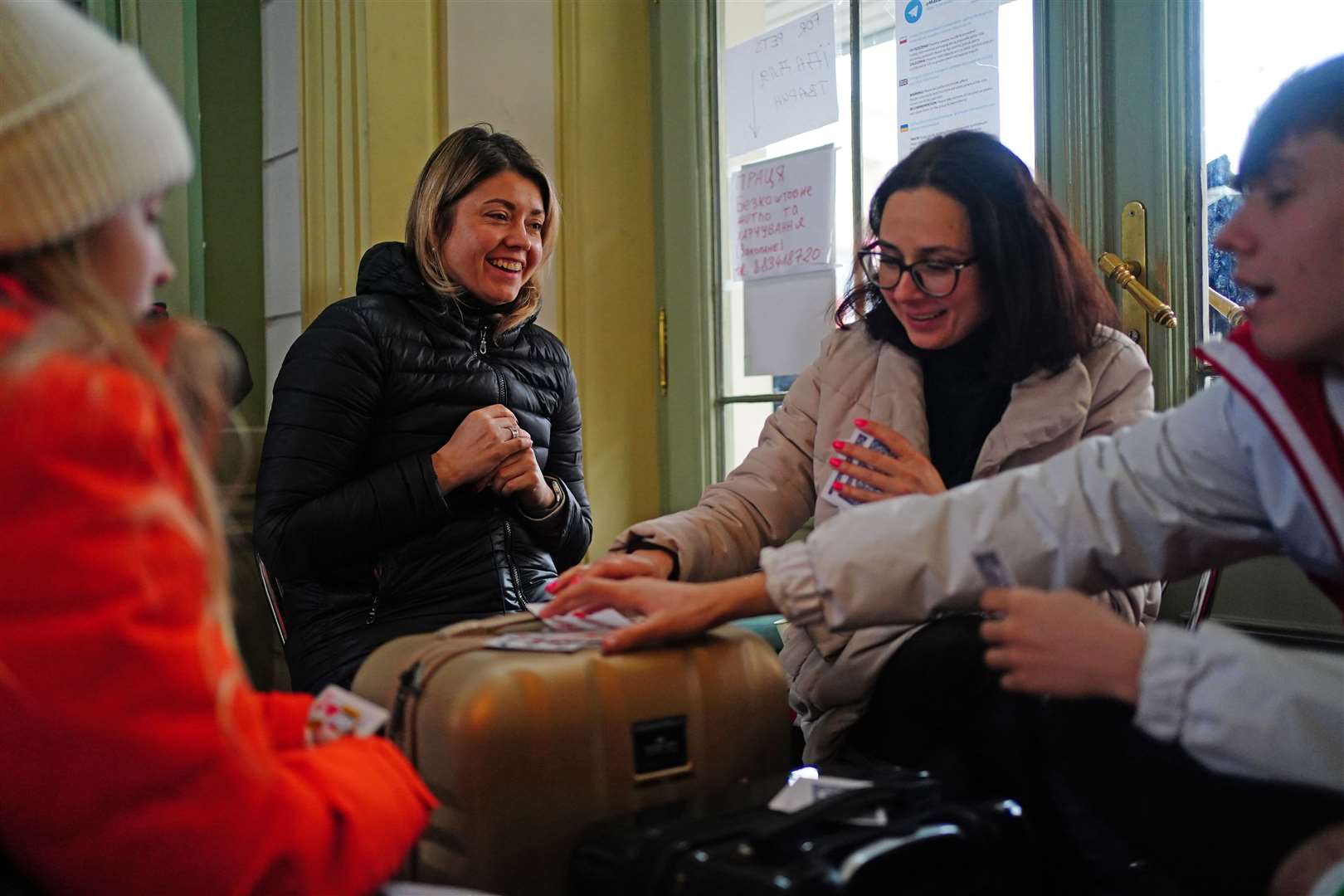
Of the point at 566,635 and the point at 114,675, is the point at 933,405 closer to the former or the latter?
the point at 566,635

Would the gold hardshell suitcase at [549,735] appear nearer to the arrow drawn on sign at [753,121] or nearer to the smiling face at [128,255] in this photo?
the smiling face at [128,255]

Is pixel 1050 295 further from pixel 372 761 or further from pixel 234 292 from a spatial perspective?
pixel 234 292

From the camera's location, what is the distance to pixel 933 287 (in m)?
1.81

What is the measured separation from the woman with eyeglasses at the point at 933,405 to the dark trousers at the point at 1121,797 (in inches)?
7.4

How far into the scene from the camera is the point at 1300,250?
3.64 feet

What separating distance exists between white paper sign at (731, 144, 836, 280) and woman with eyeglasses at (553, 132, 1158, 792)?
0.79 meters

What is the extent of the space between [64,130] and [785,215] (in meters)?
2.19

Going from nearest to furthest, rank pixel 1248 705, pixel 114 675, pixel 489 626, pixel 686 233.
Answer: pixel 114 675
pixel 1248 705
pixel 489 626
pixel 686 233

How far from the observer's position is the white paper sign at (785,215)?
276 centimetres

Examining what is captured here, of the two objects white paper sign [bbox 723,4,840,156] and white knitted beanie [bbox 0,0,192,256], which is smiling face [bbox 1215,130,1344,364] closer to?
white knitted beanie [bbox 0,0,192,256]

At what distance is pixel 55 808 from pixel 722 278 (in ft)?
7.99

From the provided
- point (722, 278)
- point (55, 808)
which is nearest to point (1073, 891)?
point (55, 808)

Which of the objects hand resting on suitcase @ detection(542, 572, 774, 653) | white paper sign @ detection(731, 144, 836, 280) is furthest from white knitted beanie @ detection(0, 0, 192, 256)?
white paper sign @ detection(731, 144, 836, 280)

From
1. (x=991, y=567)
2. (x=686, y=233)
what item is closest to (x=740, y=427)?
(x=686, y=233)
